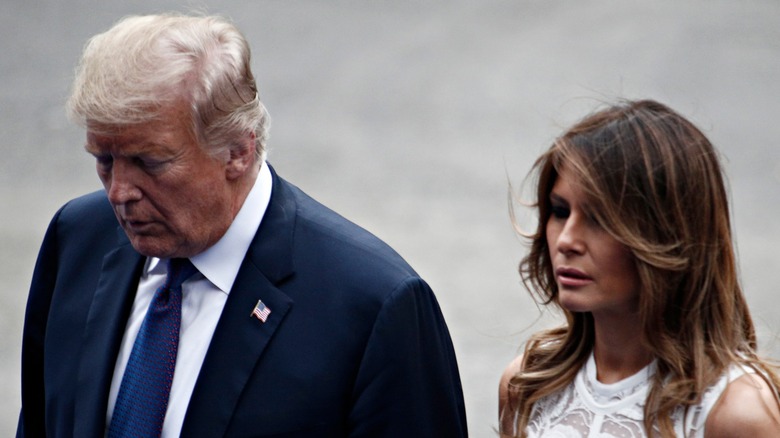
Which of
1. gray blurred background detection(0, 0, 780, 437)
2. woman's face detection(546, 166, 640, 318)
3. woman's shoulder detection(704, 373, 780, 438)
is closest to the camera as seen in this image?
woman's shoulder detection(704, 373, 780, 438)

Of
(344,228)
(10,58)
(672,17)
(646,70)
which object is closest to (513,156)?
(646,70)

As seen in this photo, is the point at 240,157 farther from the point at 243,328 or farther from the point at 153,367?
the point at 153,367

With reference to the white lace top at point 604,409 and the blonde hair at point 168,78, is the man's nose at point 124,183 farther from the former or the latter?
the white lace top at point 604,409

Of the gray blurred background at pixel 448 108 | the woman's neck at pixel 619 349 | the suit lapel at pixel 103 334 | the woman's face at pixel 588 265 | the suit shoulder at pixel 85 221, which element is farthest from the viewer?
the gray blurred background at pixel 448 108

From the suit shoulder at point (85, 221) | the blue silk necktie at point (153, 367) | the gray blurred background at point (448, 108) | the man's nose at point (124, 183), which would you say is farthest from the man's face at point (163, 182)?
the gray blurred background at point (448, 108)

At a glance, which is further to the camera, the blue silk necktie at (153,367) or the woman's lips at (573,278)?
the blue silk necktie at (153,367)

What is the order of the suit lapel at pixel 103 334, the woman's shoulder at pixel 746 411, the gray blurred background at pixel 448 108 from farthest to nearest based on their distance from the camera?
1. the gray blurred background at pixel 448 108
2. the suit lapel at pixel 103 334
3. the woman's shoulder at pixel 746 411

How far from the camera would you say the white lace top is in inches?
110

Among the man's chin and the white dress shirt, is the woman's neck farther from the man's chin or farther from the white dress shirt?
the man's chin

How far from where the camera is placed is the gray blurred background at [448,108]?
6883mm

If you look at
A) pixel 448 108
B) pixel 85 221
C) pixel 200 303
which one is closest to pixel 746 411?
pixel 200 303

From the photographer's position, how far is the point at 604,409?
2.97m

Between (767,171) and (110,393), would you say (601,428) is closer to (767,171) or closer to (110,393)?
(110,393)

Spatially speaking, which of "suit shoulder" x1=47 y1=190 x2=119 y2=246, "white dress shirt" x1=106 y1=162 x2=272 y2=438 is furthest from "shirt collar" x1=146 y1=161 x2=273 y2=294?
"suit shoulder" x1=47 y1=190 x2=119 y2=246
